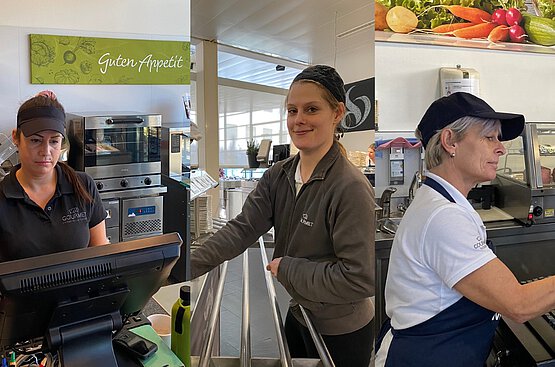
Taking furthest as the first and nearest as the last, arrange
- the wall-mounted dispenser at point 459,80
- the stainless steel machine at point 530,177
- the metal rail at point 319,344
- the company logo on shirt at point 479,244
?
1. the wall-mounted dispenser at point 459,80
2. the stainless steel machine at point 530,177
3. the metal rail at point 319,344
4. the company logo on shirt at point 479,244

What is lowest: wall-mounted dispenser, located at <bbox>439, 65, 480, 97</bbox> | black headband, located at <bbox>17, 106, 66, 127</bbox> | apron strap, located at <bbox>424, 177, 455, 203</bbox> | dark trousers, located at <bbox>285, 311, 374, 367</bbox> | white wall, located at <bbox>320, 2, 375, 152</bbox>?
dark trousers, located at <bbox>285, 311, 374, 367</bbox>

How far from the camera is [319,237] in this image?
1044mm

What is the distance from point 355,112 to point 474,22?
192 centimetres

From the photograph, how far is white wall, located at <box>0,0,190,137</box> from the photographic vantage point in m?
1.37

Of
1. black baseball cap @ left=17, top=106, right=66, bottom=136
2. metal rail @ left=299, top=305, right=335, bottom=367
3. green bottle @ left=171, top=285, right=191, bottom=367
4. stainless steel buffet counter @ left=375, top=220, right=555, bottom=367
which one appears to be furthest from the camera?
stainless steel buffet counter @ left=375, top=220, right=555, bottom=367

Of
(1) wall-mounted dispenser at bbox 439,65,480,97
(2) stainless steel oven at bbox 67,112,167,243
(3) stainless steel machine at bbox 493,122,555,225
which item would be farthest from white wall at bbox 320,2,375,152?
(3) stainless steel machine at bbox 493,122,555,225

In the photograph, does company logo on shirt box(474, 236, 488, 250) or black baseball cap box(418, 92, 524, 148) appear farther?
black baseball cap box(418, 92, 524, 148)

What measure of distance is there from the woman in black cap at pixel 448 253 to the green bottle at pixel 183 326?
1.81 ft

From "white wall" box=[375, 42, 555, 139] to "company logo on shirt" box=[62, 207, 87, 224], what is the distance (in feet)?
5.56

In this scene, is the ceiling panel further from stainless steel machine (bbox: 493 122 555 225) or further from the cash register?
stainless steel machine (bbox: 493 122 555 225)

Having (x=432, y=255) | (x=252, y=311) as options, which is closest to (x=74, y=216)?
(x=252, y=311)

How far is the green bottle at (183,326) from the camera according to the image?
3.72ft

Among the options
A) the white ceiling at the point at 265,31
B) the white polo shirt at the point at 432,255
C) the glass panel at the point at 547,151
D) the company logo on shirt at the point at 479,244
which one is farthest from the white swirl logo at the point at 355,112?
the glass panel at the point at 547,151

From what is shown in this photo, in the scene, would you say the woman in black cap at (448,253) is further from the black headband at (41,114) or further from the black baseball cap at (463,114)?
the black headband at (41,114)
